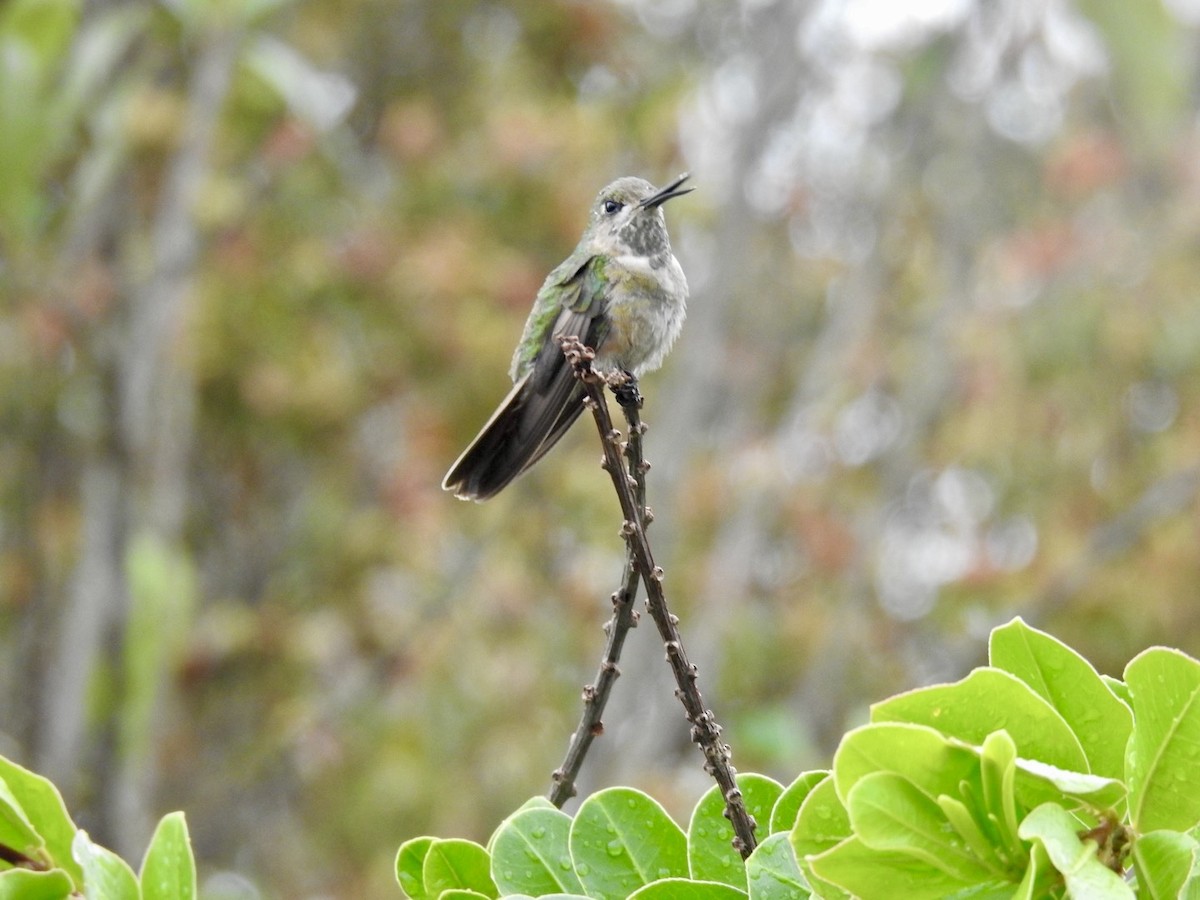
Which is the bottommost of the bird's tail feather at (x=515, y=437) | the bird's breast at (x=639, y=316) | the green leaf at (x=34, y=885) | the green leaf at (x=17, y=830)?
the green leaf at (x=34, y=885)

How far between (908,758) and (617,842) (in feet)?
1.58

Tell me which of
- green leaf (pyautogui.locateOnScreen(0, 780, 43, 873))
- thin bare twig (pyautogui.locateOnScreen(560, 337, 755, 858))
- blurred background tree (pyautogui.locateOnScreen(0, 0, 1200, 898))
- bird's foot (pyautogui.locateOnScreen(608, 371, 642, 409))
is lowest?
green leaf (pyautogui.locateOnScreen(0, 780, 43, 873))

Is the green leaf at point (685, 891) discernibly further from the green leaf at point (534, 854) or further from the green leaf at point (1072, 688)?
the green leaf at point (1072, 688)

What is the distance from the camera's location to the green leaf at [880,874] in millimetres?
1331

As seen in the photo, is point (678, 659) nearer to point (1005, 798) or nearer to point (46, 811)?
point (1005, 798)

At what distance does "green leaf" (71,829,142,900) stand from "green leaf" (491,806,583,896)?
42cm

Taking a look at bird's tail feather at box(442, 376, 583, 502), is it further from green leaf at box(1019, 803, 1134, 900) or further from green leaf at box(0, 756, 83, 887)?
green leaf at box(1019, 803, 1134, 900)

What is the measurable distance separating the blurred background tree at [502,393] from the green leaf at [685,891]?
6.08 metres

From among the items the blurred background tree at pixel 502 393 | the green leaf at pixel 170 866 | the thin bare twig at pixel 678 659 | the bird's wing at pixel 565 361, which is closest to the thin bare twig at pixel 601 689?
the thin bare twig at pixel 678 659

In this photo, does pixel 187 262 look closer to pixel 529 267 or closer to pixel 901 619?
pixel 529 267

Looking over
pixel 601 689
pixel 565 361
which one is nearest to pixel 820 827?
pixel 601 689

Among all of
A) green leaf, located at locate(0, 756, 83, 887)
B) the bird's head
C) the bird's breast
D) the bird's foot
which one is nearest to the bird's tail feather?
the bird's breast

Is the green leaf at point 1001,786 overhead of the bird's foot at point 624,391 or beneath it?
beneath

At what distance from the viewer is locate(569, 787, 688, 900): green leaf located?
1666 mm
